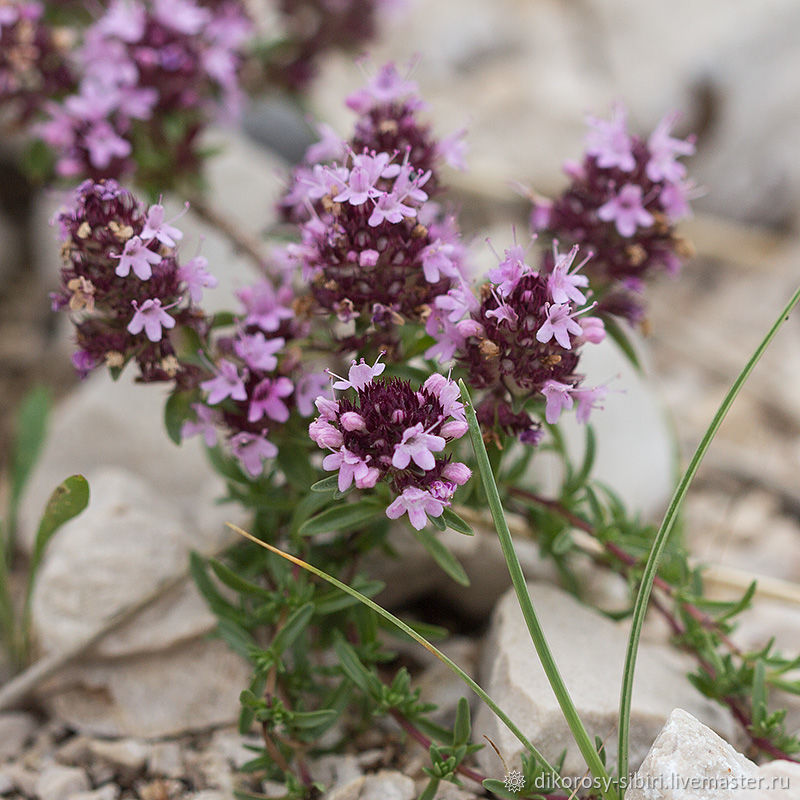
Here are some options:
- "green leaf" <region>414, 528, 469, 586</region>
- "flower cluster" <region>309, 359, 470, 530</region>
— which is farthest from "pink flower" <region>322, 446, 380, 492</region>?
"green leaf" <region>414, 528, 469, 586</region>

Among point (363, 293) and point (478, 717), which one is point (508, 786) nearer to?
point (478, 717)

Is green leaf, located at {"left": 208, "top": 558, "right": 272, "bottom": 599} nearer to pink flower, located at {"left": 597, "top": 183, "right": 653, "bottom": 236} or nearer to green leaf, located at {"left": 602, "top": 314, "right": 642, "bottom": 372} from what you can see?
green leaf, located at {"left": 602, "top": 314, "right": 642, "bottom": 372}

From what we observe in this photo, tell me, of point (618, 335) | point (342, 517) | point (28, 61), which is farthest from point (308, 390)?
point (28, 61)

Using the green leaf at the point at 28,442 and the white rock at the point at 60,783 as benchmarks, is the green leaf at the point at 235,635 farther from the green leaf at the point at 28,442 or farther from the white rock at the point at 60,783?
the green leaf at the point at 28,442

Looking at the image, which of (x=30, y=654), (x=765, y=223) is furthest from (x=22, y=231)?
(x=765, y=223)

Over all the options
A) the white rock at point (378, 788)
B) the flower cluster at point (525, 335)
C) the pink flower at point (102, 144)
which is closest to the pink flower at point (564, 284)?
the flower cluster at point (525, 335)
